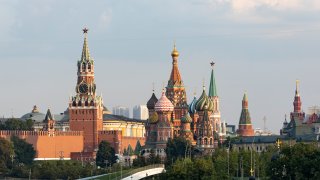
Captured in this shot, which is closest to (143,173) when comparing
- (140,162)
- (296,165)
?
(140,162)

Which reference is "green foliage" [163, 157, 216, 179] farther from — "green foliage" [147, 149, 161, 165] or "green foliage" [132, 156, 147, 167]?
"green foliage" [147, 149, 161, 165]

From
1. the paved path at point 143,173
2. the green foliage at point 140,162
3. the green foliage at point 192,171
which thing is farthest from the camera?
the green foliage at point 140,162

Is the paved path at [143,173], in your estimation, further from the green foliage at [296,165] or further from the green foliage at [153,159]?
the green foliage at [296,165]

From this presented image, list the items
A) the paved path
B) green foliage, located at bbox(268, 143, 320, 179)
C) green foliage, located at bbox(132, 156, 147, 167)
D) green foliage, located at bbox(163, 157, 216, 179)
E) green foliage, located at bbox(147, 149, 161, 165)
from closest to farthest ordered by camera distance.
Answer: green foliage, located at bbox(268, 143, 320, 179) → green foliage, located at bbox(163, 157, 216, 179) → the paved path → green foliage, located at bbox(132, 156, 147, 167) → green foliage, located at bbox(147, 149, 161, 165)

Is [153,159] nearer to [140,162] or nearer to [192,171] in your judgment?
[140,162]

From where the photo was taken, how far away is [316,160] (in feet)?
424

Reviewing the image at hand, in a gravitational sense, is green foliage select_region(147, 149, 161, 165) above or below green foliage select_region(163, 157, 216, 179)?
above

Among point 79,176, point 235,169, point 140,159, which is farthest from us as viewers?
point 140,159

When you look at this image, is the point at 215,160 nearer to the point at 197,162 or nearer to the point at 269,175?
the point at 197,162

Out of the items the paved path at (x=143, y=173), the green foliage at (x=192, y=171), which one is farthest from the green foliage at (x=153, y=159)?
the green foliage at (x=192, y=171)

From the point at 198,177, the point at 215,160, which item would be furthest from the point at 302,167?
the point at 215,160

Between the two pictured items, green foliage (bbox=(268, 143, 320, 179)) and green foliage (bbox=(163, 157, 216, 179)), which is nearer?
green foliage (bbox=(268, 143, 320, 179))

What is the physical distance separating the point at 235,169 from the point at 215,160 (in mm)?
7940

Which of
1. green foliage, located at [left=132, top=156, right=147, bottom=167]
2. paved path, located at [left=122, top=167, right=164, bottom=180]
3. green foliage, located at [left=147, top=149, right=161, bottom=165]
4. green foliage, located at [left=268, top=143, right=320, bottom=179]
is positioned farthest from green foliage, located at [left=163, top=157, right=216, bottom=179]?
green foliage, located at [left=147, top=149, right=161, bottom=165]
